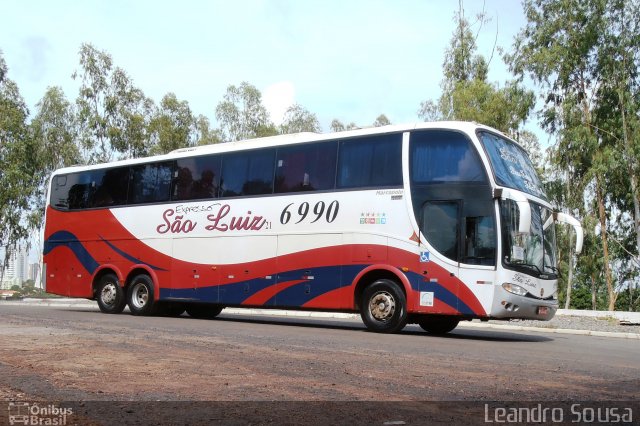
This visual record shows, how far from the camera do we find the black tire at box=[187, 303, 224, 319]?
813 inches

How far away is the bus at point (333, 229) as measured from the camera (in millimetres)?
14438

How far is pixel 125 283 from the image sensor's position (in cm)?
2038

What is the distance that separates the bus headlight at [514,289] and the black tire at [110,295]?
10.8 meters

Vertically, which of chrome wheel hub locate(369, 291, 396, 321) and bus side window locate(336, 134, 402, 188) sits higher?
bus side window locate(336, 134, 402, 188)

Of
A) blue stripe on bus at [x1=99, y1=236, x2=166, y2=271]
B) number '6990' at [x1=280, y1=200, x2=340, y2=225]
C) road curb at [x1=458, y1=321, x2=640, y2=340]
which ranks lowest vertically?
road curb at [x1=458, y1=321, x2=640, y2=340]

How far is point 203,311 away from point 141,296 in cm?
178

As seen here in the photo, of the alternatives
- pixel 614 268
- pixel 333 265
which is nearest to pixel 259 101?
pixel 614 268

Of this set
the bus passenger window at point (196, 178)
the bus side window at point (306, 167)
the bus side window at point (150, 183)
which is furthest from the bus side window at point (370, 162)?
the bus side window at point (150, 183)

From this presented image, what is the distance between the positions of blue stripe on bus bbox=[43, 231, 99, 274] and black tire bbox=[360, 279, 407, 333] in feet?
29.4

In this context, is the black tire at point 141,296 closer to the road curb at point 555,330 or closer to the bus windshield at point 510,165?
the road curb at point 555,330

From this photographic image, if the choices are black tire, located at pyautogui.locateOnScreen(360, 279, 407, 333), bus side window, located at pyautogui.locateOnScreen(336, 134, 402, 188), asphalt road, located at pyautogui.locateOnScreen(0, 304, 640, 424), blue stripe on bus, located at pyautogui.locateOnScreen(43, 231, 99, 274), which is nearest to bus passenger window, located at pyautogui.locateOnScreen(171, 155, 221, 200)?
blue stripe on bus, located at pyautogui.locateOnScreen(43, 231, 99, 274)

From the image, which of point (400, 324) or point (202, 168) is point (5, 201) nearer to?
point (202, 168)

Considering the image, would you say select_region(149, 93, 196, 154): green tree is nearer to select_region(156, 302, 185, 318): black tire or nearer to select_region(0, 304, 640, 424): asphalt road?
select_region(156, 302, 185, 318): black tire

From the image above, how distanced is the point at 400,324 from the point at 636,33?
85.0ft
